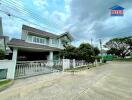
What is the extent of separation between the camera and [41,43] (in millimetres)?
19766

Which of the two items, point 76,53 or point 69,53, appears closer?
point 69,53

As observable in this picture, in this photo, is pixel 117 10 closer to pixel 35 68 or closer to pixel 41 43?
pixel 35 68

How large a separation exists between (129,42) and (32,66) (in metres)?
52.0

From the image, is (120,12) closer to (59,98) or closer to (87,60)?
(59,98)

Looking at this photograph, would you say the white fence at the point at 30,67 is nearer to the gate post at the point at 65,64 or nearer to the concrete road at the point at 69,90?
the gate post at the point at 65,64

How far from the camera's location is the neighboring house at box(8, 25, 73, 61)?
17.5 meters

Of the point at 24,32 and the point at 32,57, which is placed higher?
the point at 24,32

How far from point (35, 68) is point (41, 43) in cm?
932

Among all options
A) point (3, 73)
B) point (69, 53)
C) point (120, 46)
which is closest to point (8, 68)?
point (3, 73)

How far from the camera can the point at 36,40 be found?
19.1 m

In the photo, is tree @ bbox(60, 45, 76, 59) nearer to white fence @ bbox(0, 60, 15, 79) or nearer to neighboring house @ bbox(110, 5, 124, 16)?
neighboring house @ bbox(110, 5, 124, 16)

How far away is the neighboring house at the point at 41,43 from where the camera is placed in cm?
1753

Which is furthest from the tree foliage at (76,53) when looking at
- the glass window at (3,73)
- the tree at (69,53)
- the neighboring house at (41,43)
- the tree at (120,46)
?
the tree at (120,46)

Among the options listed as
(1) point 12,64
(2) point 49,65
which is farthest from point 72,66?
(1) point 12,64
